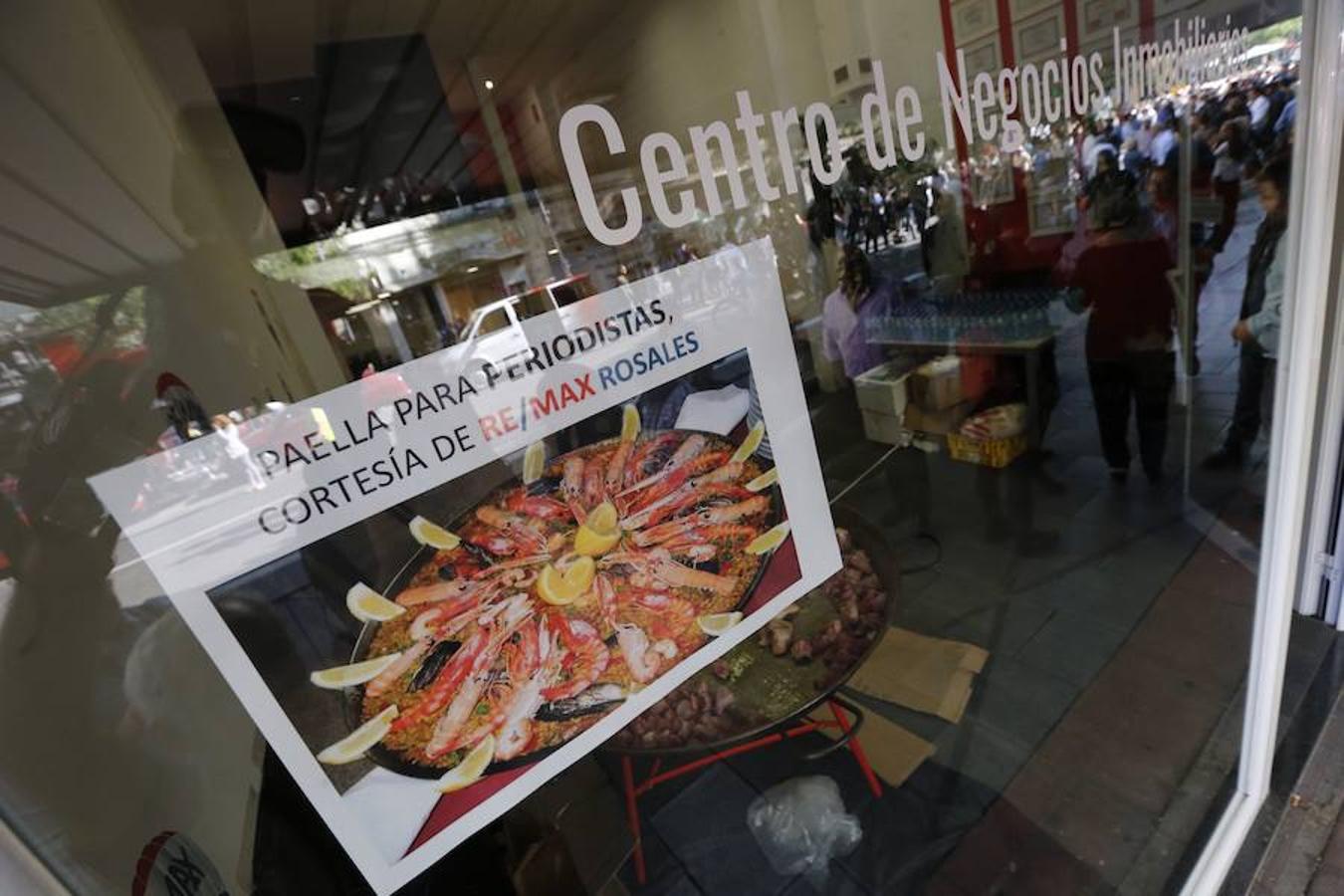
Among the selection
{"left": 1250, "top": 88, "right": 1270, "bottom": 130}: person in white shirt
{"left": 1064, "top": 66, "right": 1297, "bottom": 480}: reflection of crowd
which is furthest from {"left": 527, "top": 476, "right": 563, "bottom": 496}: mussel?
{"left": 1250, "top": 88, "right": 1270, "bottom": 130}: person in white shirt

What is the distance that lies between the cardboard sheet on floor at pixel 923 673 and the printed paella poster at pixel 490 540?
101 cm

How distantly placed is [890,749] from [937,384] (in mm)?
1325

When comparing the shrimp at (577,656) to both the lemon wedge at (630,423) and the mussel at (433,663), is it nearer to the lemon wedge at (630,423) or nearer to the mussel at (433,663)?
the mussel at (433,663)

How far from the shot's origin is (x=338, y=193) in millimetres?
787

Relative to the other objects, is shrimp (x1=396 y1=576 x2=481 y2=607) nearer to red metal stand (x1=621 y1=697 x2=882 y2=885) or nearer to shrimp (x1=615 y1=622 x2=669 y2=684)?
shrimp (x1=615 y1=622 x2=669 y2=684)

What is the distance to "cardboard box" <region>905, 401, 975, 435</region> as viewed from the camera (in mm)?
2100

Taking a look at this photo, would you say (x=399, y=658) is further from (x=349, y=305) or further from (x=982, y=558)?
(x=982, y=558)

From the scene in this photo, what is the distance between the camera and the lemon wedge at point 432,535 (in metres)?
0.79

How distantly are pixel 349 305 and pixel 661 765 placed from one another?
117 centimetres

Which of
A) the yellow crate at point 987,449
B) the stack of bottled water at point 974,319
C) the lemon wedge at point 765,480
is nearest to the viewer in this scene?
the lemon wedge at point 765,480

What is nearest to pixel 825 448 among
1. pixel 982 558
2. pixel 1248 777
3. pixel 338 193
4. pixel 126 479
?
pixel 338 193

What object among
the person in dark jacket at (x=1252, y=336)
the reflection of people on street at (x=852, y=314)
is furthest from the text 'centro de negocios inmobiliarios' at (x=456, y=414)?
the person in dark jacket at (x=1252, y=336)

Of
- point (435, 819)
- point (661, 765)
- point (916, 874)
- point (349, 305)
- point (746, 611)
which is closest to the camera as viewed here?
point (349, 305)

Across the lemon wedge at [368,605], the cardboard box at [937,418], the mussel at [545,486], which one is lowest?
the cardboard box at [937,418]
